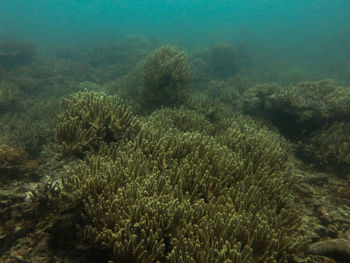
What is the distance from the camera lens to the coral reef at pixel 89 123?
12.6 ft

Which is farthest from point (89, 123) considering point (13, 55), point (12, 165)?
point (13, 55)

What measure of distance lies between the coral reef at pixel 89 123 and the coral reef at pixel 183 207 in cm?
Result: 44

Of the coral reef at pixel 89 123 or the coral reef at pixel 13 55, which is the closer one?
the coral reef at pixel 89 123

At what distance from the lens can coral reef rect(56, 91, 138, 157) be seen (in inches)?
151

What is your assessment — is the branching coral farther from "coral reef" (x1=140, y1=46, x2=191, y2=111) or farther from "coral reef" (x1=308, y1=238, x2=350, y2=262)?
"coral reef" (x1=308, y1=238, x2=350, y2=262)

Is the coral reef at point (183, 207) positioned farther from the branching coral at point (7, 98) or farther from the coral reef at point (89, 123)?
the branching coral at point (7, 98)

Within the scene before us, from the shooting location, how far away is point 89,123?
3996mm

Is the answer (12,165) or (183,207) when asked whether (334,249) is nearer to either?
(183,207)

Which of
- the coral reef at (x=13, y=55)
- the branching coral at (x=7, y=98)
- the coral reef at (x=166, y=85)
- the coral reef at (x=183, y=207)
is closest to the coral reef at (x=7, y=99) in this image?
the branching coral at (x=7, y=98)

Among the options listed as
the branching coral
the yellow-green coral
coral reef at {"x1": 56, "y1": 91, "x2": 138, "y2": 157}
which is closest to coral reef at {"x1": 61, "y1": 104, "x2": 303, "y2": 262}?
coral reef at {"x1": 56, "y1": 91, "x2": 138, "y2": 157}

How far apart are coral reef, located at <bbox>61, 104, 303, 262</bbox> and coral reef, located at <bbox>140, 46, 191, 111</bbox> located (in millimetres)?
4250

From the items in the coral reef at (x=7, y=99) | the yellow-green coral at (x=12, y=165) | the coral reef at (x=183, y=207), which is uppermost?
the coral reef at (x=183, y=207)

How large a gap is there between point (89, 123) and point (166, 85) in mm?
4319

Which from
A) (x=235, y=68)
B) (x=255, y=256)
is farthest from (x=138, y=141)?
(x=235, y=68)
